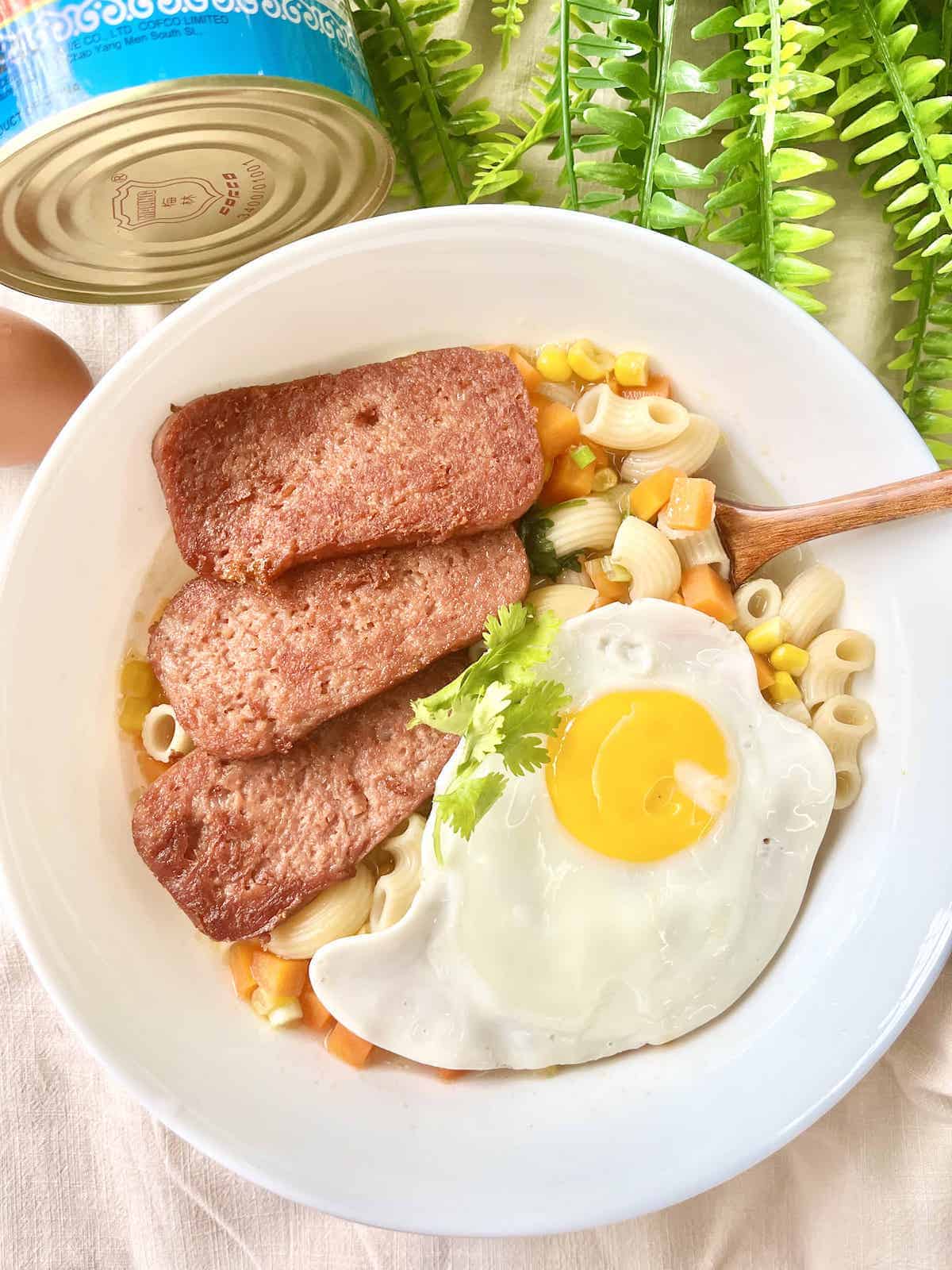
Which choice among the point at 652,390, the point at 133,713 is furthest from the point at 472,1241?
the point at 652,390

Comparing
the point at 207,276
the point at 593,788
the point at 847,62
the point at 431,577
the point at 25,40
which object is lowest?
the point at 593,788

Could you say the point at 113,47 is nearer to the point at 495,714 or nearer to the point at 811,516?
the point at 495,714

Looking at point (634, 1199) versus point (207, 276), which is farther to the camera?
point (207, 276)

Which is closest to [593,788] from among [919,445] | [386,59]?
[919,445]

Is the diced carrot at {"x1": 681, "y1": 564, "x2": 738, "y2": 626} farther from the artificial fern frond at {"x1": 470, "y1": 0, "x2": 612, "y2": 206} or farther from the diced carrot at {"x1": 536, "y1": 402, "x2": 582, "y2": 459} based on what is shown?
the artificial fern frond at {"x1": 470, "y1": 0, "x2": 612, "y2": 206}

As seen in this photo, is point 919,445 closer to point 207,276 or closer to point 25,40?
point 207,276

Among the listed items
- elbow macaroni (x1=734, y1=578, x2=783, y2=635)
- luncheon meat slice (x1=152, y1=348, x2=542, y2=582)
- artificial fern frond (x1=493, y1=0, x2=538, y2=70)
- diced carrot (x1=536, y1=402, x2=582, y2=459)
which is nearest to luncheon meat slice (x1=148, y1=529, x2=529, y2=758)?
luncheon meat slice (x1=152, y1=348, x2=542, y2=582)

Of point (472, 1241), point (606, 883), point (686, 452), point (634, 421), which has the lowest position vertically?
point (472, 1241)

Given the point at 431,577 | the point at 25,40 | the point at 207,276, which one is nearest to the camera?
the point at 25,40
